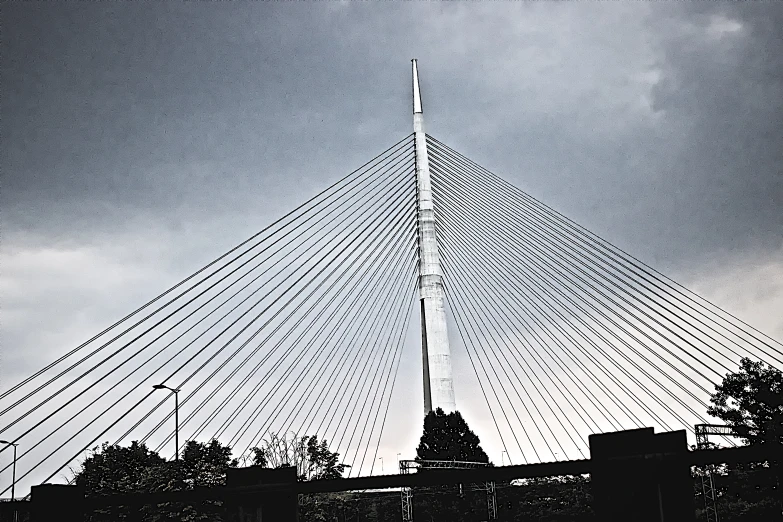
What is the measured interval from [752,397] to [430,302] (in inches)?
845

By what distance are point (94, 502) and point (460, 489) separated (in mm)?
46912

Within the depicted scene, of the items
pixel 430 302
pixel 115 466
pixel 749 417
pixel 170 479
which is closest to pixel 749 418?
pixel 749 417

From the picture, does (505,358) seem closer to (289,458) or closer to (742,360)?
(742,360)

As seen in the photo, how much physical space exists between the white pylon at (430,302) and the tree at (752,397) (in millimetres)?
17255

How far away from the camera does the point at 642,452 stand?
3.11 m

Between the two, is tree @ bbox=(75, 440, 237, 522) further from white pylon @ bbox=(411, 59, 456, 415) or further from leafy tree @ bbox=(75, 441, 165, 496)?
white pylon @ bbox=(411, 59, 456, 415)

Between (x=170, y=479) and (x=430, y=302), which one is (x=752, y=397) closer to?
(x=430, y=302)

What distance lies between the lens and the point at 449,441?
45.7 meters

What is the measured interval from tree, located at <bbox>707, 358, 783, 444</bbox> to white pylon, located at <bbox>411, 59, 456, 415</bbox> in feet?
56.6

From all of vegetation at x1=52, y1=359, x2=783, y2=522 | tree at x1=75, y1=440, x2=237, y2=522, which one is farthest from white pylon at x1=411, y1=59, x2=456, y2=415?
tree at x1=75, y1=440, x2=237, y2=522

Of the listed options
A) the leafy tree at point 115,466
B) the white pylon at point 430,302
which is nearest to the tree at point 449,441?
the white pylon at point 430,302

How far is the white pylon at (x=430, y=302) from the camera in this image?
3688 centimetres

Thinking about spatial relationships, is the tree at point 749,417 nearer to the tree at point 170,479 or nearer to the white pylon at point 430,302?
the white pylon at point 430,302

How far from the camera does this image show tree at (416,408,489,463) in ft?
141
